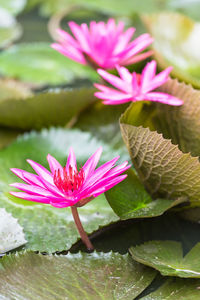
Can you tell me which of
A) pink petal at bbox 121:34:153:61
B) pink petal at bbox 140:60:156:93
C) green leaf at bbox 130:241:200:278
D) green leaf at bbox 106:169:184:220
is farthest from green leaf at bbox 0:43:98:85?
green leaf at bbox 130:241:200:278

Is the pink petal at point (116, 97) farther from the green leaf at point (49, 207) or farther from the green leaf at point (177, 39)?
the green leaf at point (177, 39)

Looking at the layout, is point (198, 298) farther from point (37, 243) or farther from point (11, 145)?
point (11, 145)

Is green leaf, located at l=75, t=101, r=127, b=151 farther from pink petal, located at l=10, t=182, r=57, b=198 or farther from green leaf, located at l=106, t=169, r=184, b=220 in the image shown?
pink petal, located at l=10, t=182, r=57, b=198

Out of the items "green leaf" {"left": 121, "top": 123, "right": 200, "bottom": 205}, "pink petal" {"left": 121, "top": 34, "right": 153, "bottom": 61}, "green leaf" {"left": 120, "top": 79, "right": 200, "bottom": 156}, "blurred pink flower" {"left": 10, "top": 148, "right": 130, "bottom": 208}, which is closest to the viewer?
"blurred pink flower" {"left": 10, "top": 148, "right": 130, "bottom": 208}

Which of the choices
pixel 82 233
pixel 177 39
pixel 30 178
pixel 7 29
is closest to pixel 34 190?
pixel 30 178

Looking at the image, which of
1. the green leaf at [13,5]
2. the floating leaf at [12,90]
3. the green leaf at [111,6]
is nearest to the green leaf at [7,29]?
the green leaf at [13,5]

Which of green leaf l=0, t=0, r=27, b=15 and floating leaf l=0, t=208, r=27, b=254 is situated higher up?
green leaf l=0, t=0, r=27, b=15
